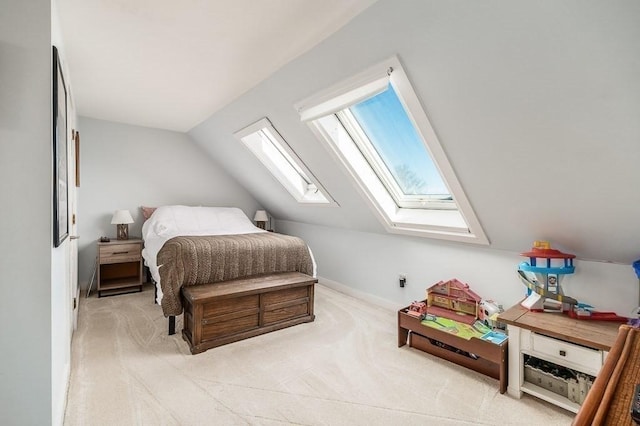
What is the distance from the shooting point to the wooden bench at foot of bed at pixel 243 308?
2312 millimetres

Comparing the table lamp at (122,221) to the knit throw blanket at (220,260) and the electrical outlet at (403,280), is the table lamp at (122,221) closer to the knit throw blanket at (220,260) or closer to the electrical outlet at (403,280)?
the knit throw blanket at (220,260)

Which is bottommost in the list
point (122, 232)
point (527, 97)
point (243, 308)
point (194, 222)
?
point (243, 308)

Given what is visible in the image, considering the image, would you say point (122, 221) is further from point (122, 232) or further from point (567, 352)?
point (567, 352)

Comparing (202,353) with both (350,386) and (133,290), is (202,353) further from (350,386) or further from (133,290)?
(133,290)

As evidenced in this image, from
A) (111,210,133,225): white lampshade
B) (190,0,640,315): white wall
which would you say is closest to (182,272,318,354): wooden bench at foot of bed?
(190,0,640,315): white wall

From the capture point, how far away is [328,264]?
409 centimetres

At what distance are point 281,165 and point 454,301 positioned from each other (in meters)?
2.43

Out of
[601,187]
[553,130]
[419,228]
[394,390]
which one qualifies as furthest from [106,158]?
[601,187]

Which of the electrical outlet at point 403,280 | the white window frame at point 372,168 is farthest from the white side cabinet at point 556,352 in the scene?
the electrical outlet at point 403,280

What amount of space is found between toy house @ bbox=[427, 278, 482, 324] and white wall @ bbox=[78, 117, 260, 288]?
3540 mm

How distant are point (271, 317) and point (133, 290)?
6.97ft

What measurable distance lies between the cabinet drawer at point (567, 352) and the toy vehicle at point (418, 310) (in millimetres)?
710

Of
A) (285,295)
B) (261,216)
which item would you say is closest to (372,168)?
(285,295)

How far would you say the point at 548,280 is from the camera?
6.39 ft
